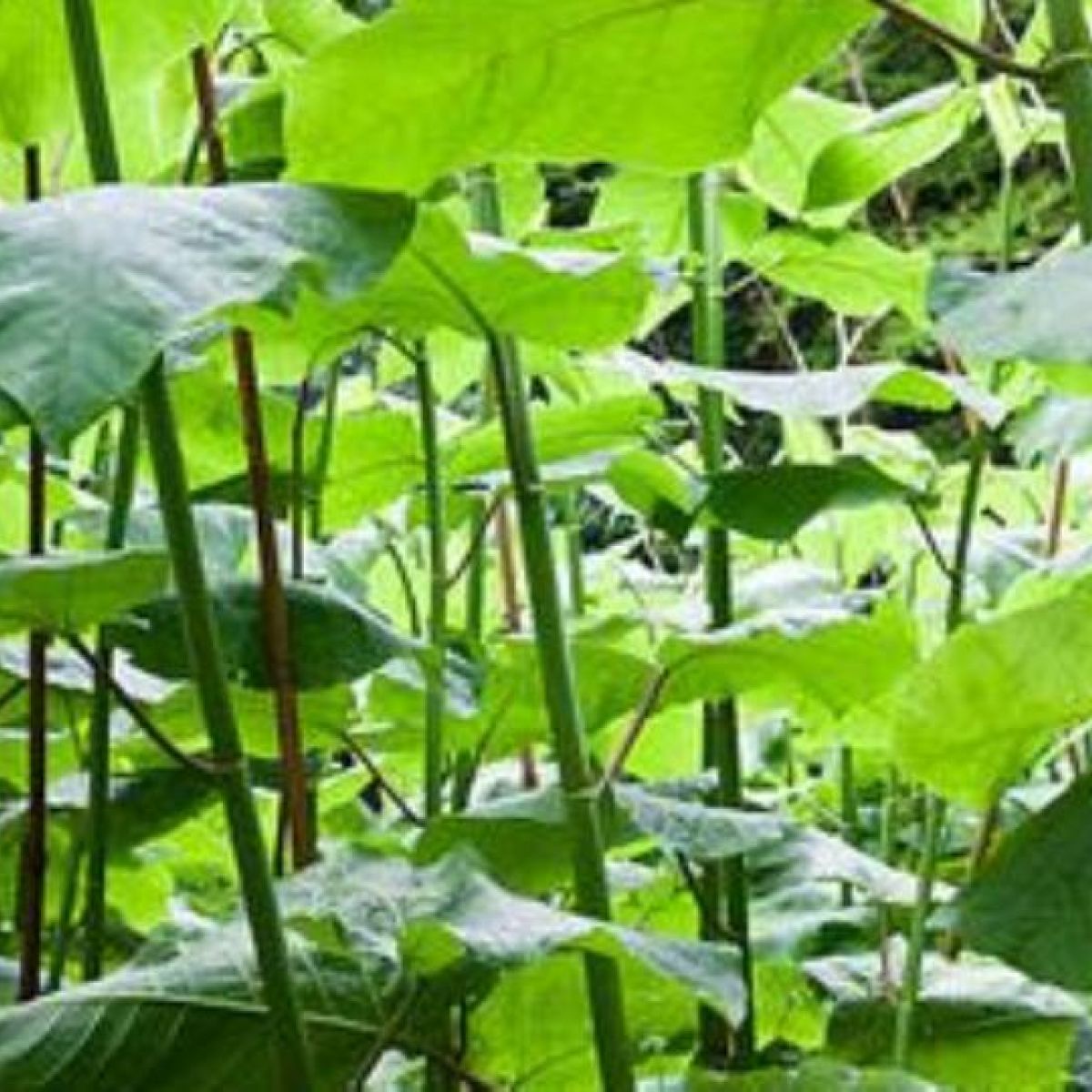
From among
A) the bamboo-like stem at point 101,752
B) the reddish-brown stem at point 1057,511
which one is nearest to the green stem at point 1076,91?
the bamboo-like stem at point 101,752

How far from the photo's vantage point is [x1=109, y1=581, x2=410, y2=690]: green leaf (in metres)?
0.88

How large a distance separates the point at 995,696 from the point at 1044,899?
66mm

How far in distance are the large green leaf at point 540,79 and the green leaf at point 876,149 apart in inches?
10.7

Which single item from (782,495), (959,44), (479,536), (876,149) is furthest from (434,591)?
(959,44)

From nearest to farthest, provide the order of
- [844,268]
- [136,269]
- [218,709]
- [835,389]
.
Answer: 1. [136,269]
2. [218,709]
3. [835,389]
4. [844,268]

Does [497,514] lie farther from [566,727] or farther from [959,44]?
[959,44]

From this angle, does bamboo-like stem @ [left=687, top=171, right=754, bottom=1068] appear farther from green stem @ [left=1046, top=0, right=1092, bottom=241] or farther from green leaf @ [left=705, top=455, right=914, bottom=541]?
green stem @ [left=1046, top=0, right=1092, bottom=241]

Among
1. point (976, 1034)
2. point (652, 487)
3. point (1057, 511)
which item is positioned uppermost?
point (652, 487)

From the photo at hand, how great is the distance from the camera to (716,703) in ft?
3.48

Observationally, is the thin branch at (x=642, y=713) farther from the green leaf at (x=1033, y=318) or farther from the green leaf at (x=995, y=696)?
the green leaf at (x=1033, y=318)

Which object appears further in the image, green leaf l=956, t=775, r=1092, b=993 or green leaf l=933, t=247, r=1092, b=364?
green leaf l=956, t=775, r=1092, b=993

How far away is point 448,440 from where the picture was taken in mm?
1257

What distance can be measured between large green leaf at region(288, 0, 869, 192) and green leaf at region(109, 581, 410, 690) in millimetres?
210

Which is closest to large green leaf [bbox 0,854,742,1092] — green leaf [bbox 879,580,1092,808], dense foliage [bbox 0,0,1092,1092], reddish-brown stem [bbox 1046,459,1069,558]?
dense foliage [bbox 0,0,1092,1092]
